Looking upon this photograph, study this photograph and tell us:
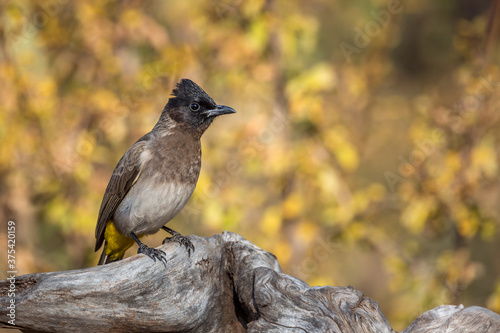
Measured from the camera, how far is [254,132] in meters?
5.52

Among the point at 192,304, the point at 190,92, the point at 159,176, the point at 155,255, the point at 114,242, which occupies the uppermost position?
the point at 190,92

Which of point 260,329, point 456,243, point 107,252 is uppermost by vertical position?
point 456,243

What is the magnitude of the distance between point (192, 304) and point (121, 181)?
117 cm

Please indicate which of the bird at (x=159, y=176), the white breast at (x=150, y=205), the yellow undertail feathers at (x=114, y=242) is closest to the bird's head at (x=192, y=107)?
the bird at (x=159, y=176)

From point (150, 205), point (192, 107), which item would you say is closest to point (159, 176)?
point (150, 205)

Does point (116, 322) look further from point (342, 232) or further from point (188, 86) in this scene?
point (342, 232)

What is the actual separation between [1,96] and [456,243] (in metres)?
4.66

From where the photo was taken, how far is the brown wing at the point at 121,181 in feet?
12.8

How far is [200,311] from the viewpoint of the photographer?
3170 mm

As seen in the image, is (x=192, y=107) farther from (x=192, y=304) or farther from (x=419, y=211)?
(x=419, y=211)

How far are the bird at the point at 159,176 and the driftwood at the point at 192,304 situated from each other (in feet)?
1.25

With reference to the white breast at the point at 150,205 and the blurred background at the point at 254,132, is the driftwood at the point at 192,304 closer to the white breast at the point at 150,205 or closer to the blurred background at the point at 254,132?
the white breast at the point at 150,205

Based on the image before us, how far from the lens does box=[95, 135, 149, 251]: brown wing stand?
12.8 feet

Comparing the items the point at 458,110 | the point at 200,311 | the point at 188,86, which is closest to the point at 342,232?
the point at 458,110
